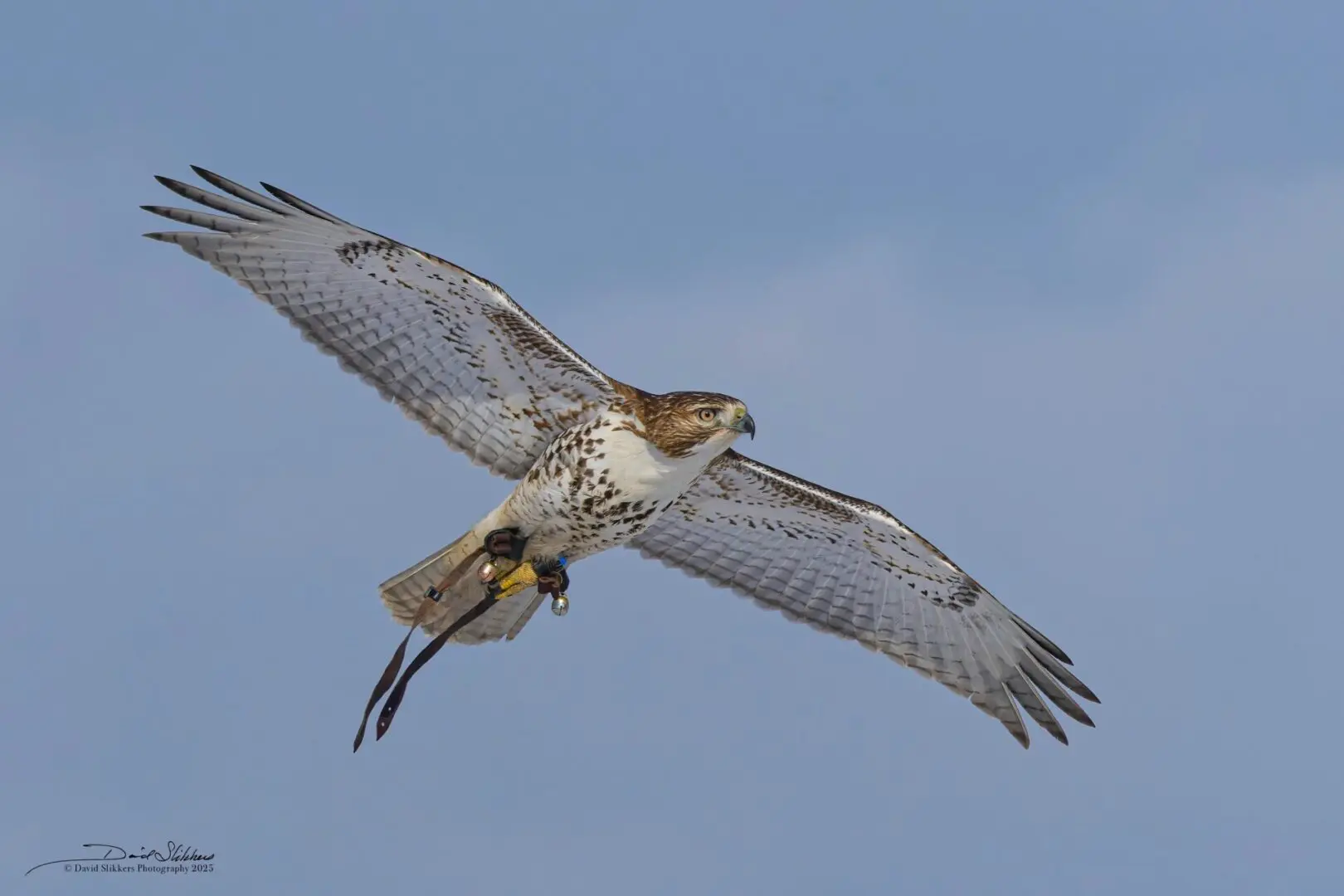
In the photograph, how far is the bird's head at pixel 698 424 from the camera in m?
13.1

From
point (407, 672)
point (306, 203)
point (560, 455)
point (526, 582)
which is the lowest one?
point (407, 672)

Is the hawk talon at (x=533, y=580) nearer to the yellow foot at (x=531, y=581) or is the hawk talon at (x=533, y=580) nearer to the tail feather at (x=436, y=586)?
the yellow foot at (x=531, y=581)

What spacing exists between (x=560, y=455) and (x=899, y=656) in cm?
395

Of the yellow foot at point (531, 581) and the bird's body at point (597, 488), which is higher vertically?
the bird's body at point (597, 488)

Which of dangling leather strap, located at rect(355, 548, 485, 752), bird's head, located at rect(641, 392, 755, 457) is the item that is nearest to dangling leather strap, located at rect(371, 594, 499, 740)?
dangling leather strap, located at rect(355, 548, 485, 752)

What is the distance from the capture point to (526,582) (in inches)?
548

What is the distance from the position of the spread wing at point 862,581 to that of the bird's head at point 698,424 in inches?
69.8

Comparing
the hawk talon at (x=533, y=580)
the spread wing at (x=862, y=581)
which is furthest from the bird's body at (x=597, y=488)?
the spread wing at (x=862, y=581)

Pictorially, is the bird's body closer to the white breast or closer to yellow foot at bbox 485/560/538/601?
the white breast

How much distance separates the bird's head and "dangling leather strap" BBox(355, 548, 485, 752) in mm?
1773

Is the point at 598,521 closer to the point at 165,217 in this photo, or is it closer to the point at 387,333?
the point at 387,333

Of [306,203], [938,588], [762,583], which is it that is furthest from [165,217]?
[938,588]

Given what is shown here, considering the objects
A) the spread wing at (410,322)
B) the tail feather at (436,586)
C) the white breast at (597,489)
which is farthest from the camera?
the tail feather at (436,586)

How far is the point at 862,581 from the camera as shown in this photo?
52.3 feet
